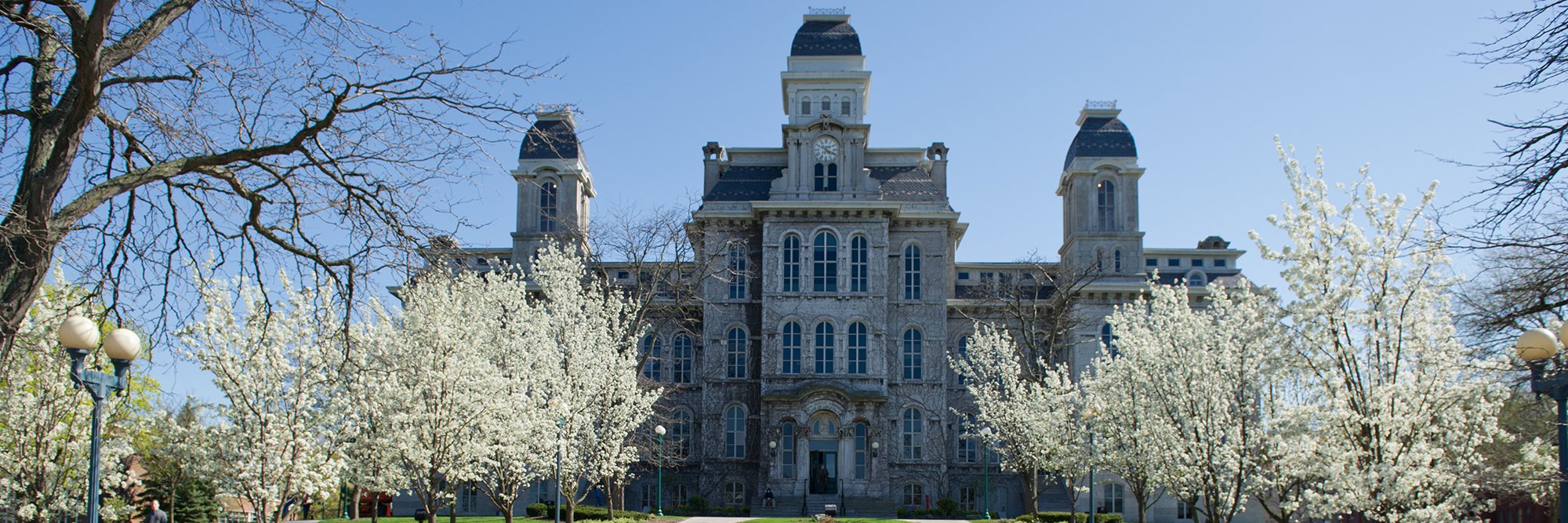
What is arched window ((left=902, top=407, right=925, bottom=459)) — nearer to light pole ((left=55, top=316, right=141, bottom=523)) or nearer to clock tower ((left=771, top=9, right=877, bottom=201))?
clock tower ((left=771, top=9, right=877, bottom=201))

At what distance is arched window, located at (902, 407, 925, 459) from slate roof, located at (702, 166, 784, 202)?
9749 mm

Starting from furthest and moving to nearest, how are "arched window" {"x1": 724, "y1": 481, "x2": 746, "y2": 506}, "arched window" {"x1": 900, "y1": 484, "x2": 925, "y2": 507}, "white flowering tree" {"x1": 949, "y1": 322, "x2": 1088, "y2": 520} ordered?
"arched window" {"x1": 724, "y1": 481, "x2": 746, "y2": 506}, "arched window" {"x1": 900, "y1": 484, "x2": 925, "y2": 507}, "white flowering tree" {"x1": 949, "y1": 322, "x2": 1088, "y2": 520}

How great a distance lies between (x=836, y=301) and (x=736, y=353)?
4.69 metres

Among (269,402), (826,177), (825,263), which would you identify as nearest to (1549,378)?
(269,402)

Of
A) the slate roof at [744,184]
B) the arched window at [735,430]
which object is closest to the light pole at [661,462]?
the arched window at [735,430]

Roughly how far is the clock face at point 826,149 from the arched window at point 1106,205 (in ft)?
36.6

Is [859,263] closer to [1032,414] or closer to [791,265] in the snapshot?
[791,265]

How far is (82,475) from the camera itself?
2467cm

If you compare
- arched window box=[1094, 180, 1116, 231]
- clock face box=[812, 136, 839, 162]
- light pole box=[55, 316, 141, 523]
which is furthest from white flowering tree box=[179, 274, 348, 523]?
arched window box=[1094, 180, 1116, 231]

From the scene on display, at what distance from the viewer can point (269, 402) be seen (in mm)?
21516

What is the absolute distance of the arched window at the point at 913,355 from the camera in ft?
160

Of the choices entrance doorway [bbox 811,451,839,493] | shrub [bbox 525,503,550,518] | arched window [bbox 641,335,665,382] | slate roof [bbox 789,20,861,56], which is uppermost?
slate roof [bbox 789,20,861,56]

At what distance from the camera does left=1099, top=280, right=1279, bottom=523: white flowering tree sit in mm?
19109

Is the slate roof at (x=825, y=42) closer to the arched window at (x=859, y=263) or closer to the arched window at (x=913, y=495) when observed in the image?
the arched window at (x=859, y=263)
